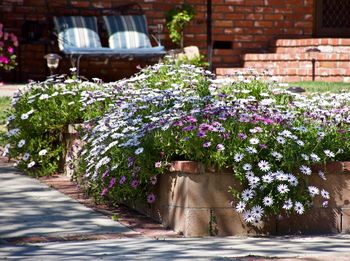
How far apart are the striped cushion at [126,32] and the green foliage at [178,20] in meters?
0.45

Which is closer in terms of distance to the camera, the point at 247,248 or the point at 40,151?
the point at 247,248

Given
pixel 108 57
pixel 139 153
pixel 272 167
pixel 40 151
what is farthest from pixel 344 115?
pixel 108 57

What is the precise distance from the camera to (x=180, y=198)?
19.8 feet

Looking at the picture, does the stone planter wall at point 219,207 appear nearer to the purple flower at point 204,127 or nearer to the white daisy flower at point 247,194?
the white daisy flower at point 247,194

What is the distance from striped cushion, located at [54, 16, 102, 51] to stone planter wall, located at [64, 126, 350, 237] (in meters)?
9.71

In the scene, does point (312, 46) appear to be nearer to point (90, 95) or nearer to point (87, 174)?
point (90, 95)

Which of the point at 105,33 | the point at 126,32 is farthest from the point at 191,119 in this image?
the point at 105,33

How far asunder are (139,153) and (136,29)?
1040cm

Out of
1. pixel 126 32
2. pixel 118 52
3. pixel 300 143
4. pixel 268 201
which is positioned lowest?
pixel 268 201

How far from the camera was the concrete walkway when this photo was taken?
17.0 ft

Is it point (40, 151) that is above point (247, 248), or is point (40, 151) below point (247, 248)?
above

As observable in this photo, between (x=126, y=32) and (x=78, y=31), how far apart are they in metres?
0.80

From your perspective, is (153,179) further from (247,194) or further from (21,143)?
(21,143)

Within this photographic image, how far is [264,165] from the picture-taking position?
5.98 meters
